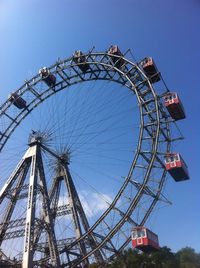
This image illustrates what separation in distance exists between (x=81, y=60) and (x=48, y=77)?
11.4 ft

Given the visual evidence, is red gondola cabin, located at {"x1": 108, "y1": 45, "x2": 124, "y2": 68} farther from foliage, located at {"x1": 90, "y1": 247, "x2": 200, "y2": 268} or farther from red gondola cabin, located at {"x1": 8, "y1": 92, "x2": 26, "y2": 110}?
foliage, located at {"x1": 90, "y1": 247, "x2": 200, "y2": 268}

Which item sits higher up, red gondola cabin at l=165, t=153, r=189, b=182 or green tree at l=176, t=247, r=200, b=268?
red gondola cabin at l=165, t=153, r=189, b=182

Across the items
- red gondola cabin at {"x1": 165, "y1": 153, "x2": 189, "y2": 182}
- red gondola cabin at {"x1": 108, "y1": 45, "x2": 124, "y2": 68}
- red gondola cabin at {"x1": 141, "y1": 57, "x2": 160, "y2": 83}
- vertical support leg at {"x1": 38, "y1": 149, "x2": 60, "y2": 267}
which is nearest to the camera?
vertical support leg at {"x1": 38, "y1": 149, "x2": 60, "y2": 267}

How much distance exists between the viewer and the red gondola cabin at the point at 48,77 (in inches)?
1331

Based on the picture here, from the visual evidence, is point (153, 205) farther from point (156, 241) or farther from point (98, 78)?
point (98, 78)

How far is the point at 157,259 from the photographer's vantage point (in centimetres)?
3300

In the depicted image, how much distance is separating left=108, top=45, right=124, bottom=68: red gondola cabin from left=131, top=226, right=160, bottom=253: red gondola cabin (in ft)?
47.2

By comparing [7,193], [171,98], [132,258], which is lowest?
[132,258]

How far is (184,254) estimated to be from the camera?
4447 centimetres

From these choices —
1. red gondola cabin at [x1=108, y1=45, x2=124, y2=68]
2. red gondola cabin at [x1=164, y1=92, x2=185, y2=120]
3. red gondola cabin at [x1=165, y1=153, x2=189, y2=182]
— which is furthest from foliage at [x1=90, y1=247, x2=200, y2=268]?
red gondola cabin at [x1=108, y1=45, x2=124, y2=68]

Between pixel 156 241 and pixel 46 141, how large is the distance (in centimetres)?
→ 1220

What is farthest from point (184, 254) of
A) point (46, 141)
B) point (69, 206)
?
point (46, 141)

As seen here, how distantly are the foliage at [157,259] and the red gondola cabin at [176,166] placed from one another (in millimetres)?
6616

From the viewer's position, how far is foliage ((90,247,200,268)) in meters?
26.7
